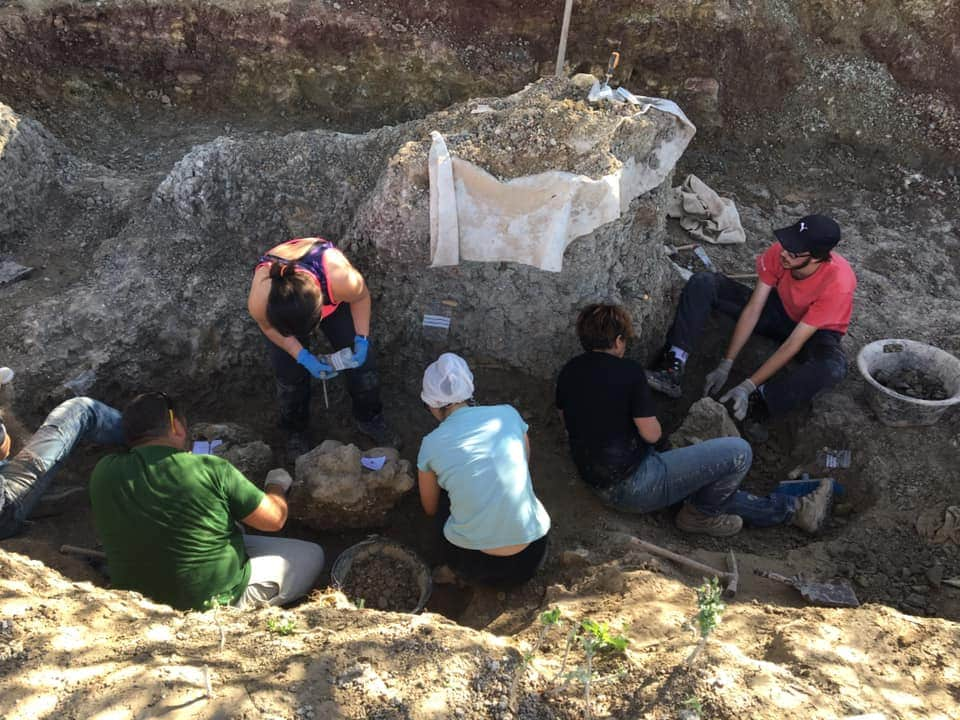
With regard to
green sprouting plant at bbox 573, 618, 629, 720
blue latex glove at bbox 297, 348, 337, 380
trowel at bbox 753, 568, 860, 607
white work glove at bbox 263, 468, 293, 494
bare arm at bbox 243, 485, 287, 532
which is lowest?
trowel at bbox 753, 568, 860, 607

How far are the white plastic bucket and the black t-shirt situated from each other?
4.97ft

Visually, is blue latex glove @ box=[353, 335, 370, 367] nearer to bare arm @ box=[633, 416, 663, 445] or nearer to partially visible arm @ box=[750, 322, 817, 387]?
bare arm @ box=[633, 416, 663, 445]

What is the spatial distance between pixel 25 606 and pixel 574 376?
2.33m

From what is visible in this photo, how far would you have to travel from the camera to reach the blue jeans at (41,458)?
120 inches

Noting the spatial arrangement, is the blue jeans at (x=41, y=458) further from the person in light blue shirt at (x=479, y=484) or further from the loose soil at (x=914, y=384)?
the loose soil at (x=914, y=384)

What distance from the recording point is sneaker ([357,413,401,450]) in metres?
3.96

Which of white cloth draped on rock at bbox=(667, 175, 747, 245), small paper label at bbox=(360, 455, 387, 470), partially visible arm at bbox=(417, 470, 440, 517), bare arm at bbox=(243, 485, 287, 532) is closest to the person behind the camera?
bare arm at bbox=(243, 485, 287, 532)

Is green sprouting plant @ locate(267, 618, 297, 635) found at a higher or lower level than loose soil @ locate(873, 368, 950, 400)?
higher

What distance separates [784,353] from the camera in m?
4.02

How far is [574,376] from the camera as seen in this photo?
333cm

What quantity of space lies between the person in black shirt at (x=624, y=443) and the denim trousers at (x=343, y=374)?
1051 millimetres

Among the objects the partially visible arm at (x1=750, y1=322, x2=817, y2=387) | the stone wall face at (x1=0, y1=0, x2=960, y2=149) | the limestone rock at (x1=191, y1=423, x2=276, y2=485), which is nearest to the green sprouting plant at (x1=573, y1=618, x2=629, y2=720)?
the limestone rock at (x1=191, y1=423, x2=276, y2=485)

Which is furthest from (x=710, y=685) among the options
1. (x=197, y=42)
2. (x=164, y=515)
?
(x=197, y=42)

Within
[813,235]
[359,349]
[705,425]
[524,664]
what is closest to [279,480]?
[359,349]
